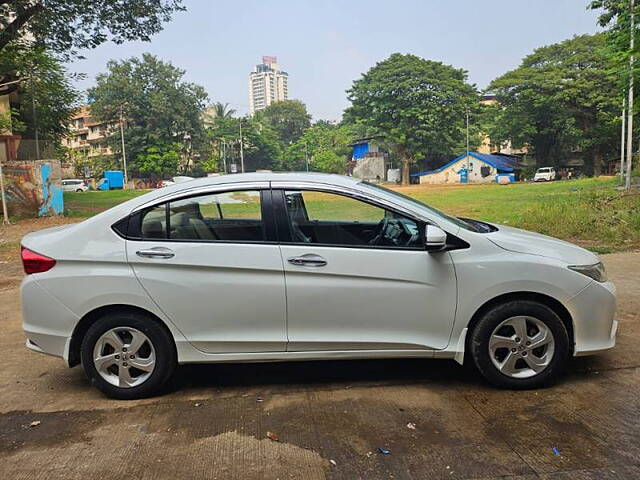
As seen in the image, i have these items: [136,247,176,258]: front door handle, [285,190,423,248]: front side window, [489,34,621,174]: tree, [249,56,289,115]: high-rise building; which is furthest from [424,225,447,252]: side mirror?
[249,56,289,115]: high-rise building

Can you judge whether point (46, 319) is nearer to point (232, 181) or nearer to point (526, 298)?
point (232, 181)

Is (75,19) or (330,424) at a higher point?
Answer: (75,19)

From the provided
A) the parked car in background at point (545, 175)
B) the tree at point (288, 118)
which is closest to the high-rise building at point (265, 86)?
the tree at point (288, 118)

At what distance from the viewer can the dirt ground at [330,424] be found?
107 inches

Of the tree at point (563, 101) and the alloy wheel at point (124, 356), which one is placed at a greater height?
the tree at point (563, 101)

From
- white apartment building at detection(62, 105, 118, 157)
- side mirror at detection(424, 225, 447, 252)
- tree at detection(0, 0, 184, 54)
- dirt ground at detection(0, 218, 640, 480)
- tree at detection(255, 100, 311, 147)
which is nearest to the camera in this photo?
dirt ground at detection(0, 218, 640, 480)

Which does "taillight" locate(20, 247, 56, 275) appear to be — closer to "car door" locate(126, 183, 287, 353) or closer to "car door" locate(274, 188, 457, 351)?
"car door" locate(126, 183, 287, 353)

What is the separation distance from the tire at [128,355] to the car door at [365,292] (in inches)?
35.0

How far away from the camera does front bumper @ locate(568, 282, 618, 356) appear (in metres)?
3.49

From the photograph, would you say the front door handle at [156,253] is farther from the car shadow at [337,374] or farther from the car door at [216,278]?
the car shadow at [337,374]

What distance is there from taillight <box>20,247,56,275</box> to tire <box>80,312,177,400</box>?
1.65ft

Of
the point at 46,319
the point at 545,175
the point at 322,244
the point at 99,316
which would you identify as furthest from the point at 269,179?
the point at 545,175

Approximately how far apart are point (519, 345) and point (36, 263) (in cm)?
333

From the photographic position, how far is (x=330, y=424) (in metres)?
3.15
